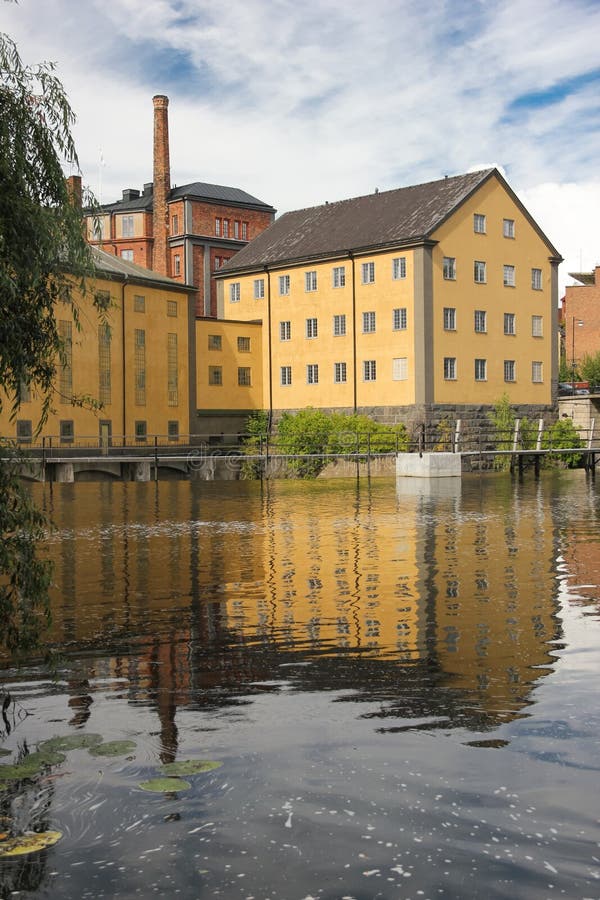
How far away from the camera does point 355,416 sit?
51594 millimetres

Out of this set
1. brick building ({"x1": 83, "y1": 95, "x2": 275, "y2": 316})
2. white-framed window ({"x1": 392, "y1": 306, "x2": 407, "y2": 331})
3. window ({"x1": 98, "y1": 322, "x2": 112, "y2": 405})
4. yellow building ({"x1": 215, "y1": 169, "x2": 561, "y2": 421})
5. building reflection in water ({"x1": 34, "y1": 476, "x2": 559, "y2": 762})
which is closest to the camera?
building reflection in water ({"x1": 34, "y1": 476, "x2": 559, "y2": 762})

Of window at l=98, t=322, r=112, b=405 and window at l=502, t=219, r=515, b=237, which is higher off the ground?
window at l=502, t=219, r=515, b=237

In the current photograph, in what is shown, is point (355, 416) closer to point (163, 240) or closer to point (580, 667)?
point (163, 240)

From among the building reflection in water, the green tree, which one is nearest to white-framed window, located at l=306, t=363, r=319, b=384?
the building reflection in water

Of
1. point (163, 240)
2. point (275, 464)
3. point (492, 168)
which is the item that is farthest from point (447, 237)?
point (163, 240)

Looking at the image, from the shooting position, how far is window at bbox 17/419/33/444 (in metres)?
46.4

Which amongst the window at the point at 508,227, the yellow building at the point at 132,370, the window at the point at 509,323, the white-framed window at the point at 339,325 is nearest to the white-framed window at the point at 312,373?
the white-framed window at the point at 339,325

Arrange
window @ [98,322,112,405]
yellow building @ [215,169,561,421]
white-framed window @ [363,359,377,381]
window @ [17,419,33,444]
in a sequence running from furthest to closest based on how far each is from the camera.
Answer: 1. white-framed window @ [363,359,377,381]
2. yellow building @ [215,169,561,421]
3. window @ [98,322,112,405]
4. window @ [17,419,33,444]

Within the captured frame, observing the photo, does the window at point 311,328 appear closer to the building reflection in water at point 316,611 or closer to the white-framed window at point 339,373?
the white-framed window at point 339,373

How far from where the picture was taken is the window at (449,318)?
172 ft

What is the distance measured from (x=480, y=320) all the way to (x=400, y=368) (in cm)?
567

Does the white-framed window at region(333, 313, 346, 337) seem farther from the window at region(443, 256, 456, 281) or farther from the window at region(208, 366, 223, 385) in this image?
the window at region(208, 366, 223, 385)

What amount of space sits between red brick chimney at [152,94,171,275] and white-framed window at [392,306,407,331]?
28083 mm

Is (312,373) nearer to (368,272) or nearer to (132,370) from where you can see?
(368,272)
